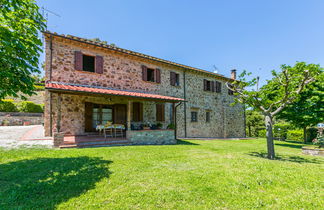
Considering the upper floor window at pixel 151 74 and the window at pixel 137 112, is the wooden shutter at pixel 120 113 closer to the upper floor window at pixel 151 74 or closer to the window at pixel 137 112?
the window at pixel 137 112

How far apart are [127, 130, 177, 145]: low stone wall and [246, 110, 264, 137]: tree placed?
15.2 meters

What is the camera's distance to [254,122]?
20344mm

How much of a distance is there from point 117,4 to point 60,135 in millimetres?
8170

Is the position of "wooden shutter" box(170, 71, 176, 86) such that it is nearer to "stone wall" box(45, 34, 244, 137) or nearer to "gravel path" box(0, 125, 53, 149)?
"stone wall" box(45, 34, 244, 137)

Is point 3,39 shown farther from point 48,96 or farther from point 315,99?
point 315,99

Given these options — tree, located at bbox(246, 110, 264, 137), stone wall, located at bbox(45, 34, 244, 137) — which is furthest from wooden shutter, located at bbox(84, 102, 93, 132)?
tree, located at bbox(246, 110, 264, 137)

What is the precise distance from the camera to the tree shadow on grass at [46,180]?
2.37 meters

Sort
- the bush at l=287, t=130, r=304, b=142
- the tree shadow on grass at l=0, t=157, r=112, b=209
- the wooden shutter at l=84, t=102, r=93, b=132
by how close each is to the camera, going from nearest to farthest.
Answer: the tree shadow on grass at l=0, t=157, r=112, b=209
the wooden shutter at l=84, t=102, r=93, b=132
the bush at l=287, t=130, r=304, b=142

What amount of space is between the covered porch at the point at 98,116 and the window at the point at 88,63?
1474 mm

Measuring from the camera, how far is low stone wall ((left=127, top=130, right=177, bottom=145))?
8.29 metres

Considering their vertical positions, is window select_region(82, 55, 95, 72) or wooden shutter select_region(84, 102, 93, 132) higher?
window select_region(82, 55, 95, 72)

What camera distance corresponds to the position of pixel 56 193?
2.61 meters

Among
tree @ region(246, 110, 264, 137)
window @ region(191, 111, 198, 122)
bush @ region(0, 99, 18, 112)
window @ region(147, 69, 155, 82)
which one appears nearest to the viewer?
window @ region(147, 69, 155, 82)

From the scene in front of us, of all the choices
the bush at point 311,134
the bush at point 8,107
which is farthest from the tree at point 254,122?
the bush at point 8,107
